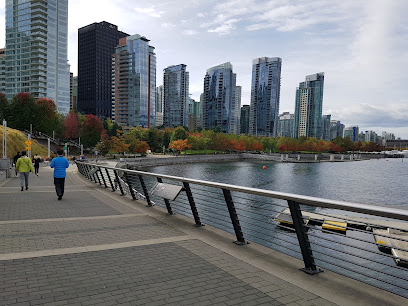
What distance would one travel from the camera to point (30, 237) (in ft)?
20.3

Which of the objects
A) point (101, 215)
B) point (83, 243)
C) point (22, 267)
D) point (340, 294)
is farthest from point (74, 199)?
point (340, 294)

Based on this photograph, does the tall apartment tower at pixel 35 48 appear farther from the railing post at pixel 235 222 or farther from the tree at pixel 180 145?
the railing post at pixel 235 222

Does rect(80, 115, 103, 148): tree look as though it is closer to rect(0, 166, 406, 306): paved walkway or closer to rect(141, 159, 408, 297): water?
rect(141, 159, 408, 297): water

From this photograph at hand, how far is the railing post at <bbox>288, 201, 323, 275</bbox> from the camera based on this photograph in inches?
174

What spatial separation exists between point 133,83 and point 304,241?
195190mm

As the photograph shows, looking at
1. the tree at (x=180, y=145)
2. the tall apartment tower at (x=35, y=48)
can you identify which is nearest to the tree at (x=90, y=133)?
the tree at (x=180, y=145)

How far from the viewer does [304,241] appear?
4.41 m

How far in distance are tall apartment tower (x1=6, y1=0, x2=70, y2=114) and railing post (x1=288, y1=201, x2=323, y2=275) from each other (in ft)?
452

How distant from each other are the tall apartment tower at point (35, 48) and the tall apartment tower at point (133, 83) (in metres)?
58.5

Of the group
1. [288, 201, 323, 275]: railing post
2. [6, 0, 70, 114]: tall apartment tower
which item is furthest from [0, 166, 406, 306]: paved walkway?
[6, 0, 70, 114]: tall apartment tower

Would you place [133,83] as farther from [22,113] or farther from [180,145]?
[22,113]

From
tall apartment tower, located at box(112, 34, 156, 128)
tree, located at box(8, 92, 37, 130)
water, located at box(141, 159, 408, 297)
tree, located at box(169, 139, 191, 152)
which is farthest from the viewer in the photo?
tall apartment tower, located at box(112, 34, 156, 128)

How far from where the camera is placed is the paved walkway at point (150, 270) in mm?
3617

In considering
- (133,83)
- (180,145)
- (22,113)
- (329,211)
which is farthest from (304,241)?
(133,83)
